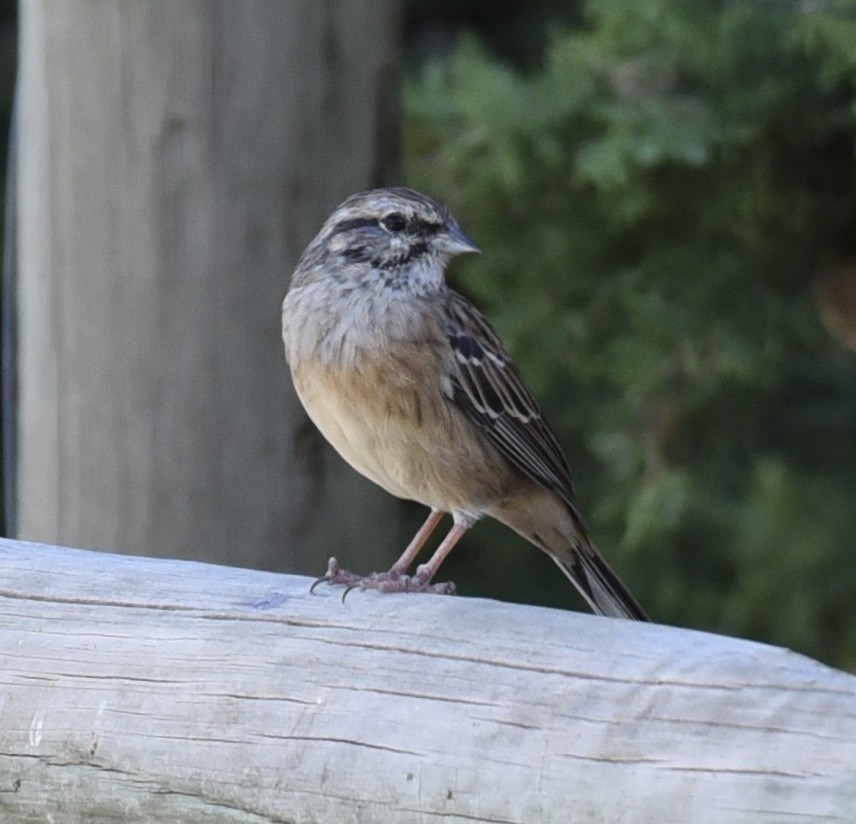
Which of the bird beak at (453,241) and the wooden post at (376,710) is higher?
the bird beak at (453,241)

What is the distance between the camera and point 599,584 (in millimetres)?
4219

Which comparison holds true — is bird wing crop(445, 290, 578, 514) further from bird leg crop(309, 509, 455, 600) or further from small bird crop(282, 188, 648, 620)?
bird leg crop(309, 509, 455, 600)

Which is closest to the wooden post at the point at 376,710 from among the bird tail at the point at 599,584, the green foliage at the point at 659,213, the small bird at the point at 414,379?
the small bird at the point at 414,379

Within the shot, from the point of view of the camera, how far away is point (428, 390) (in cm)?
406

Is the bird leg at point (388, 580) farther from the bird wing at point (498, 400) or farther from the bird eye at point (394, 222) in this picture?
the bird eye at point (394, 222)

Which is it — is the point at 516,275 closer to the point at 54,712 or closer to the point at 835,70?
the point at 835,70

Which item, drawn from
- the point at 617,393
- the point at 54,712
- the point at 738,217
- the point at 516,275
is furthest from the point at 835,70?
the point at 54,712

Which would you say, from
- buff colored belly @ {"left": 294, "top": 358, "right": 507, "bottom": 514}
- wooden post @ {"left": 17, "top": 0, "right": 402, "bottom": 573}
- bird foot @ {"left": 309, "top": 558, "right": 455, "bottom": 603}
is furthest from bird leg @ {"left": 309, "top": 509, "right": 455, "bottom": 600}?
wooden post @ {"left": 17, "top": 0, "right": 402, "bottom": 573}

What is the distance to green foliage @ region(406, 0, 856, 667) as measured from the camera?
530 cm

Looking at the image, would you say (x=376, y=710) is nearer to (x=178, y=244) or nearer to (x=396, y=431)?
(x=396, y=431)

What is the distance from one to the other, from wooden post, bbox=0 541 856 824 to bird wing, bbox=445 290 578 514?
1.39 meters

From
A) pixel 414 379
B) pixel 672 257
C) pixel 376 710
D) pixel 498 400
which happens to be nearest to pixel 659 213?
pixel 672 257

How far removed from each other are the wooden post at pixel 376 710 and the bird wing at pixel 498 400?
Answer: 1.39 m

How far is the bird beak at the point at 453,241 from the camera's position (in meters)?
4.13
